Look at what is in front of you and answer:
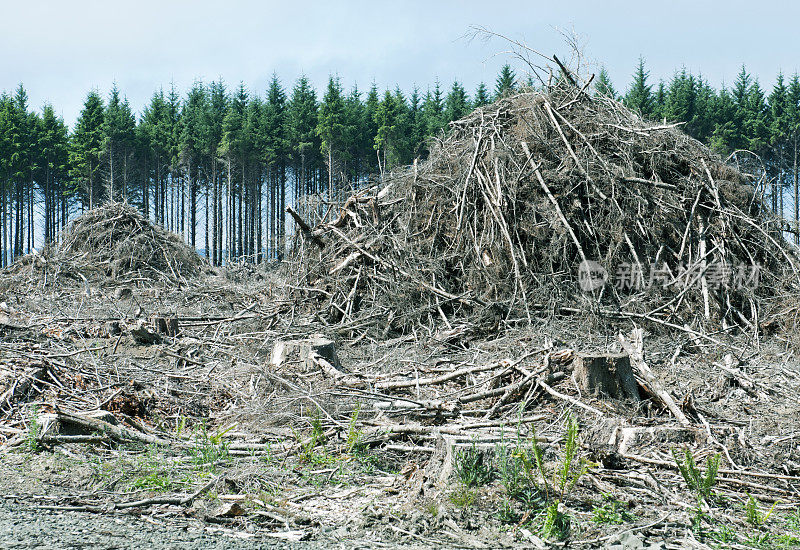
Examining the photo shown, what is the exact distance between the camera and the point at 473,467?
3.07m

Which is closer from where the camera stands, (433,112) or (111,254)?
(111,254)

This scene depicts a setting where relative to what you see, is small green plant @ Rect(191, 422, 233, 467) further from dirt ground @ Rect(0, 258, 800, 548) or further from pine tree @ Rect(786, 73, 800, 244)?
pine tree @ Rect(786, 73, 800, 244)

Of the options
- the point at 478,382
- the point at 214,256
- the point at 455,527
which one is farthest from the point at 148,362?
the point at 214,256

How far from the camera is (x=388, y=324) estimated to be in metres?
7.81

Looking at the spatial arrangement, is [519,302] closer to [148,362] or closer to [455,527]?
[148,362]

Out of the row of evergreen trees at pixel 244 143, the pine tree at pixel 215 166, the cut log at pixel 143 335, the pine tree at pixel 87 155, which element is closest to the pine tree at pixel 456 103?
the row of evergreen trees at pixel 244 143

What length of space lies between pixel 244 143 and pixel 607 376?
36.3m

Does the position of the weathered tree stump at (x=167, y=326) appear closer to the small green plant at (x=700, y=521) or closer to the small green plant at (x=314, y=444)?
the small green plant at (x=314, y=444)

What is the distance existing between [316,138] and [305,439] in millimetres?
37694

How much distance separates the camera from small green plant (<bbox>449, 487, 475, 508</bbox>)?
2830mm

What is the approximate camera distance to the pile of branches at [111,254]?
498 inches

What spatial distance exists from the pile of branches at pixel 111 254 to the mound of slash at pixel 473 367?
0.53m
